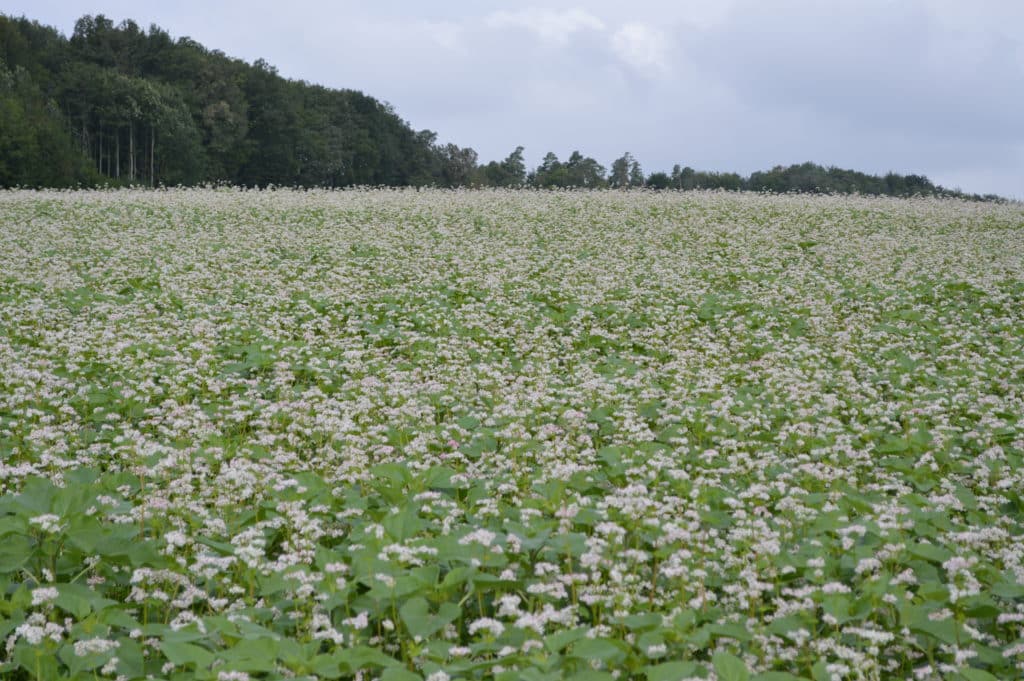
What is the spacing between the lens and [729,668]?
3.67 meters

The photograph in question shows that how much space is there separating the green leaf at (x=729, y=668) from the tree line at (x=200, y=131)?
44.1 m

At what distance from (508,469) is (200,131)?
227 ft

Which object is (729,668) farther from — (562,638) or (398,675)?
(398,675)

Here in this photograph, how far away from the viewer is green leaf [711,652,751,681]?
3.63 meters

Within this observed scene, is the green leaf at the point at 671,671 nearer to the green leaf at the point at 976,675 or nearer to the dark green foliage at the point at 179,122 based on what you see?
the green leaf at the point at 976,675

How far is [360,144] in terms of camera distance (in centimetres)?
7994

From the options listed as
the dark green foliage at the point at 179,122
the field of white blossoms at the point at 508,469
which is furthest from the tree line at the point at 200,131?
the field of white blossoms at the point at 508,469

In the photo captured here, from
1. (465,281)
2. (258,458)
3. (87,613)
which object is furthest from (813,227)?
(87,613)

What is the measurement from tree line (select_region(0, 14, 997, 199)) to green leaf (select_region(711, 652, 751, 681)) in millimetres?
44051

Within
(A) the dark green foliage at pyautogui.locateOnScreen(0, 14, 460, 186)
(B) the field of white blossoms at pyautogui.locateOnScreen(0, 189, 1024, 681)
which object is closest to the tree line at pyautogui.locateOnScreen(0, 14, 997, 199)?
(A) the dark green foliage at pyautogui.locateOnScreen(0, 14, 460, 186)

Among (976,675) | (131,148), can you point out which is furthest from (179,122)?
(976,675)

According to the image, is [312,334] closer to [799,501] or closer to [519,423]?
[519,423]

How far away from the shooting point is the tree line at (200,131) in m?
50.0

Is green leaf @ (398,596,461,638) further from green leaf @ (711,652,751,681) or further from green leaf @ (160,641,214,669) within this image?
green leaf @ (711,652,751,681)
